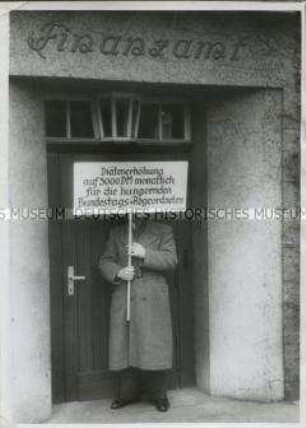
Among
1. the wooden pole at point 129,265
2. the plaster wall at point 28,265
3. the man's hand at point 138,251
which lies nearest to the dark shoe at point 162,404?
the wooden pole at point 129,265

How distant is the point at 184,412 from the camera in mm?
5250

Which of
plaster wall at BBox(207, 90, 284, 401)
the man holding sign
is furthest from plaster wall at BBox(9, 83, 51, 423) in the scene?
plaster wall at BBox(207, 90, 284, 401)

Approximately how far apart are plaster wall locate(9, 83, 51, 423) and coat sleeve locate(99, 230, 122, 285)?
451 millimetres

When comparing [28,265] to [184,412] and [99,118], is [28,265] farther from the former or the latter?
[184,412]

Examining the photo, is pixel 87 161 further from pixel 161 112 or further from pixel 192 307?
pixel 192 307

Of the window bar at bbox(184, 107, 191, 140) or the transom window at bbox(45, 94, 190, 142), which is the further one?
the window bar at bbox(184, 107, 191, 140)

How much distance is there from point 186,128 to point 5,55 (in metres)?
1.70

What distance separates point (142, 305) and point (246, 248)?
3.19ft

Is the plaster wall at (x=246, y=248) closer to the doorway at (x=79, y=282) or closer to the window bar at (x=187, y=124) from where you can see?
the window bar at (x=187, y=124)

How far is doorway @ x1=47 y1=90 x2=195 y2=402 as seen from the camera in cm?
532

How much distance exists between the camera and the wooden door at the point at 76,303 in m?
5.33

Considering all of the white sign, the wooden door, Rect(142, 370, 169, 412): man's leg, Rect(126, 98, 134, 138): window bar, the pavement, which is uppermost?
Rect(126, 98, 134, 138): window bar

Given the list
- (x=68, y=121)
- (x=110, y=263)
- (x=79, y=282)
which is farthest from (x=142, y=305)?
(x=68, y=121)

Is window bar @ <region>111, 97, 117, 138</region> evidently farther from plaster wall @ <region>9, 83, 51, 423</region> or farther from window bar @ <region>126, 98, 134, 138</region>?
plaster wall @ <region>9, 83, 51, 423</region>
